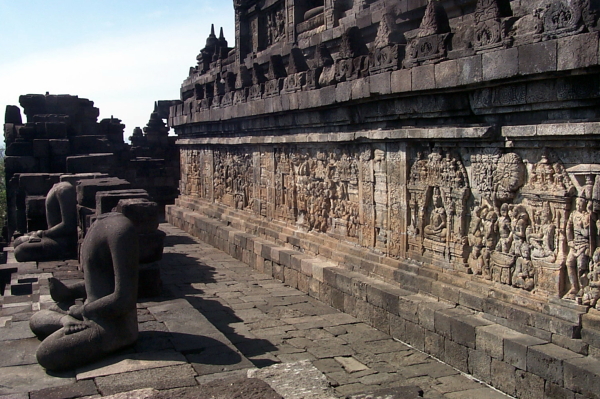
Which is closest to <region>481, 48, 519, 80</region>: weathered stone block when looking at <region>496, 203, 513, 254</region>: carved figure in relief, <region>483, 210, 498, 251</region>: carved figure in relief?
<region>496, 203, 513, 254</region>: carved figure in relief

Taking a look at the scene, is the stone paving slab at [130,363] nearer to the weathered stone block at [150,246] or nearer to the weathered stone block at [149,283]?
the weathered stone block at [149,283]

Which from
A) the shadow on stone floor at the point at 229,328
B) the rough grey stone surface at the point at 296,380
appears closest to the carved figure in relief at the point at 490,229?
the rough grey stone surface at the point at 296,380

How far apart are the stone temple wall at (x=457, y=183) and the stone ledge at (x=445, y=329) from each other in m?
0.02

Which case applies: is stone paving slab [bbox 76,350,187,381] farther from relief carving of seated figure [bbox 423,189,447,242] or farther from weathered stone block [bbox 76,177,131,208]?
weathered stone block [bbox 76,177,131,208]

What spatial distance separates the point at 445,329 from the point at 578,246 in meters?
1.66

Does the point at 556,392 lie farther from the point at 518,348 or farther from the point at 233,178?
the point at 233,178

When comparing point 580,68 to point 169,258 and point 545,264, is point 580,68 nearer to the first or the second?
point 545,264

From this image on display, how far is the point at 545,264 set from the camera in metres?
5.32

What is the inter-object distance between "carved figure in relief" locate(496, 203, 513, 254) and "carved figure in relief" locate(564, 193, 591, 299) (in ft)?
2.18

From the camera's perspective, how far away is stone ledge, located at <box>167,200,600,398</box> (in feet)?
16.0

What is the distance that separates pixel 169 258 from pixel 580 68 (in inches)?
355

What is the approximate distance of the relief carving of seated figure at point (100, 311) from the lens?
16.0 ft

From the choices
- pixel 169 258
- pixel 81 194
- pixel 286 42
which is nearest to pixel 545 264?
pixel 81 194

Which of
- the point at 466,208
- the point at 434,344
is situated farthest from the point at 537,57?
the point at 434,344
